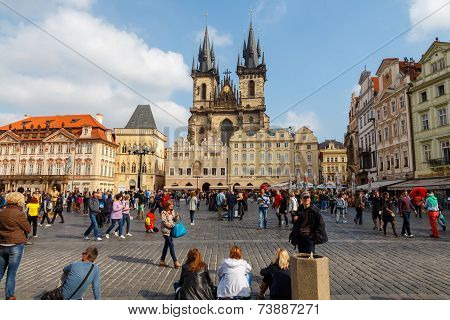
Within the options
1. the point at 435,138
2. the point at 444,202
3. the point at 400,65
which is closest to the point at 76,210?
the point at 444,202

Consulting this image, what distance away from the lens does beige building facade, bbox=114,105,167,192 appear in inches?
2603

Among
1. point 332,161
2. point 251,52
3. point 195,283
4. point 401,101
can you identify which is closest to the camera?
point 195,283

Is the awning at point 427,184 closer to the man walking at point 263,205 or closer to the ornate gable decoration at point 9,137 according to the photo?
the man walking at point 263,205

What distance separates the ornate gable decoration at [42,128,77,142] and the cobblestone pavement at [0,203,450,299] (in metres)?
50.8

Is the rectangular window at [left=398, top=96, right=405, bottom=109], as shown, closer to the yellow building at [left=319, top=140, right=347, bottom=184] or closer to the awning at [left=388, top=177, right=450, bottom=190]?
the awning at [left=388, top=177, right=450, bottom=190]

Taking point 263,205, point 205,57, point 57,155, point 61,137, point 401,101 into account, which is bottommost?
point 263,205

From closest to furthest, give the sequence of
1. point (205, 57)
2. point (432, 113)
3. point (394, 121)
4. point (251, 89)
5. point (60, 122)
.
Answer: point (432, 113) → point (394, 121) → point (60, 122) → point (251, 89) → point (205, 57)

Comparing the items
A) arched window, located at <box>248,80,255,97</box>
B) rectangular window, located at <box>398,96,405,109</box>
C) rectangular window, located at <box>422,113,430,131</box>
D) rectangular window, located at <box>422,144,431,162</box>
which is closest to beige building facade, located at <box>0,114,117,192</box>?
arched window, located at <box>248,80,255,97</box>

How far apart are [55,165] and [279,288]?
6340 centimetres

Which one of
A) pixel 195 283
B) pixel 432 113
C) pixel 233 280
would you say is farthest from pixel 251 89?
pixel 195 283

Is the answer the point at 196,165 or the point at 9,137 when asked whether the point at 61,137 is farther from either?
the point at 196,165

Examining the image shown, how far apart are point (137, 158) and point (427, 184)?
178 feet

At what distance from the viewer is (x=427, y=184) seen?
24.9 metres

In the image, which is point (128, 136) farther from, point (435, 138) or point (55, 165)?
point (435, 138)
